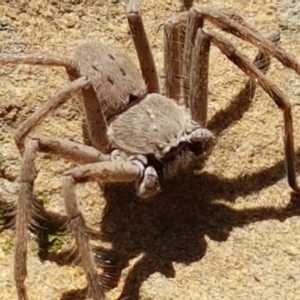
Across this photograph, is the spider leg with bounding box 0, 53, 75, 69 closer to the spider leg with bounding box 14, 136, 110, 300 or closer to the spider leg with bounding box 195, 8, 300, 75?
the spider leg with bounding box 14, 136, 110, 300

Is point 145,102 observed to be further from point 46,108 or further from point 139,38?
point 46,108

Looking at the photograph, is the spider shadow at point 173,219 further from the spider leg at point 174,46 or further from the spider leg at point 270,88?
the spider leg at point 174,46

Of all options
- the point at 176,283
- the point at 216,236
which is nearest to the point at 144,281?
the point at 176,283

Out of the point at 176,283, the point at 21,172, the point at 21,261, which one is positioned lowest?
the point at 176,283

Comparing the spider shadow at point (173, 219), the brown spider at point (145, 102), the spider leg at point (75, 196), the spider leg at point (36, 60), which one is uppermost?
the spider leg at point (36, 60)

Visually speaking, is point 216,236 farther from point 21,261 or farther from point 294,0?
point 294,0

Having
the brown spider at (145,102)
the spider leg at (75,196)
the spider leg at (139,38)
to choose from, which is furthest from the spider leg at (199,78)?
the spider leg at (75,196)
